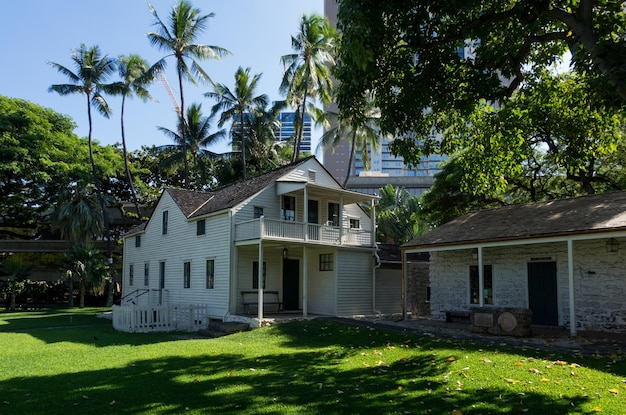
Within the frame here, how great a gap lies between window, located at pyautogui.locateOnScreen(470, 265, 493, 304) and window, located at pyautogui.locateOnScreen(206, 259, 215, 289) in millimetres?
10045

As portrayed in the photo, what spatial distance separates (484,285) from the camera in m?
17.4

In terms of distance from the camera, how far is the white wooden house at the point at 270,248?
19266 mm

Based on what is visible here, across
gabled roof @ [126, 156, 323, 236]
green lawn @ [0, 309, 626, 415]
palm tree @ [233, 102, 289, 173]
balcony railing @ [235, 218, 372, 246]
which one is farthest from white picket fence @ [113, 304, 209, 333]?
palm tree @ [233, 102, 289, 173]

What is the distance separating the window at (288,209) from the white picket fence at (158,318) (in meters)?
5.08

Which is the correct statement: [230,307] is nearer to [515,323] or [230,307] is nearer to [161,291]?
[161,291]

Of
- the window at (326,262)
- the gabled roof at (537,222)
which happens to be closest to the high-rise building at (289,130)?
the window at (326,262)

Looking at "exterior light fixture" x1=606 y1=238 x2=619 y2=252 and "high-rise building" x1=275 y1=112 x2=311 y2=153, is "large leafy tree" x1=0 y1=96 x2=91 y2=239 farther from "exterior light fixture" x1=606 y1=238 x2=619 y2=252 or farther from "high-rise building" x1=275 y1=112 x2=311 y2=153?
"exterior light fixture" x1=606 y1=238 x2=619 y2=252

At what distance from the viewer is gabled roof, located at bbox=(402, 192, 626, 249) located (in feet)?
43.9

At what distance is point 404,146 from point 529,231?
6.49 m

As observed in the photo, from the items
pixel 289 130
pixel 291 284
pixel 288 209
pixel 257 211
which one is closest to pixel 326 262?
pixel 291 284

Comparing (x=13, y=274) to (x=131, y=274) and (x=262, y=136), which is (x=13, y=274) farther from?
(x=262, y=136)

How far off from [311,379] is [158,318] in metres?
11.3

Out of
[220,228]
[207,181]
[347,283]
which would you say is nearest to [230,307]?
[220,228]

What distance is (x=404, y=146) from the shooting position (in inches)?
406
